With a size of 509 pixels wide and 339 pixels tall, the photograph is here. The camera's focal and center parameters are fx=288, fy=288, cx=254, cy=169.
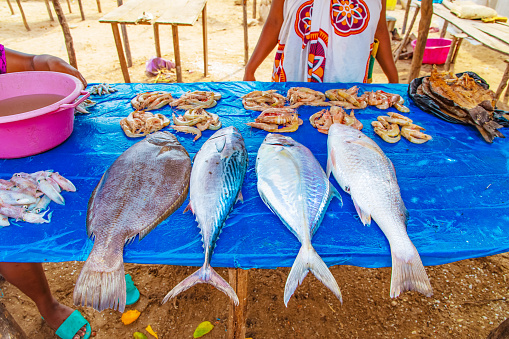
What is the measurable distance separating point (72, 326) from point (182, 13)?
574cm

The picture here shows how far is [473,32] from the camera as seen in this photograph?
6.52 metres

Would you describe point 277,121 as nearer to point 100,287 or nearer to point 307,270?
point 307,270

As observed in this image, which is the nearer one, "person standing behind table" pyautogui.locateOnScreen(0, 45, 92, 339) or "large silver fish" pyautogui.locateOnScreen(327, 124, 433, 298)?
"large silver fish" pyautogui.locateOnScreen(327, 124, 433, 298)

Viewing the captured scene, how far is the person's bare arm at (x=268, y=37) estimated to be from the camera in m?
3.61

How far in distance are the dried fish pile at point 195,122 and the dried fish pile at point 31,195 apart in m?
0.96

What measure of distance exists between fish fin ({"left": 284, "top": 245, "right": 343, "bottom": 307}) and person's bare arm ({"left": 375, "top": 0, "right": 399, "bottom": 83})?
126 inches

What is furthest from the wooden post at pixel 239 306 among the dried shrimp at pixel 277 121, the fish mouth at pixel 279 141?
the dried shrimp at pixel 277 121

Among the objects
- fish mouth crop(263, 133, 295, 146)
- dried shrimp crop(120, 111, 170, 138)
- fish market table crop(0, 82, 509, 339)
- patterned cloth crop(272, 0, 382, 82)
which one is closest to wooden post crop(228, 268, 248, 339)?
fish market table crop(0, 82, 509, 339)

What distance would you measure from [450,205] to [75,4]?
19.2 metres

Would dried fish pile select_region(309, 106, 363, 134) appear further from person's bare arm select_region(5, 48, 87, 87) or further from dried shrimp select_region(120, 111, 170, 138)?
person's bare arm select_region(5, 48, 87, 87)

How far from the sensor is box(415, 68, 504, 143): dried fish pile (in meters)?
2.57

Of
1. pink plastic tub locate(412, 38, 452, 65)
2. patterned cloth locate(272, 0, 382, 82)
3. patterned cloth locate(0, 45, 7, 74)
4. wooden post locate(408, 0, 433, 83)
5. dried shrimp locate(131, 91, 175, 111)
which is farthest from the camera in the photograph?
pink plastic tub locate(412, 38, 452, 65)

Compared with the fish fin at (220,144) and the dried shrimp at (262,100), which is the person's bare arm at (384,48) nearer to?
the dried shrimp at (262,100)

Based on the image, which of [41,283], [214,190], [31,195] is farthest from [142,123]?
[41,283]
